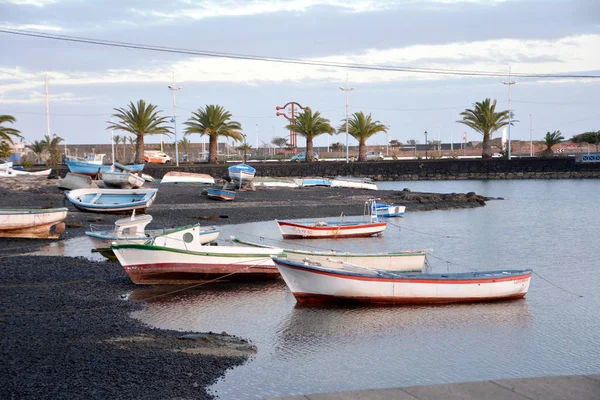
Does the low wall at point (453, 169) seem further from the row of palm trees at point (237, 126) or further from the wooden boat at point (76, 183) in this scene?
the wooden boat at point (76, 183)

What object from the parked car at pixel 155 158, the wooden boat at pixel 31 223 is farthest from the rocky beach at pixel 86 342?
the parked car at pixel 155 158

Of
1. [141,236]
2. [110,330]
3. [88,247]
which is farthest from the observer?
[88,247]

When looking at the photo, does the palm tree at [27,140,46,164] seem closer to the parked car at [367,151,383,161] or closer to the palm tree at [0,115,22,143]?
the palm tree at [0,115,22,143]

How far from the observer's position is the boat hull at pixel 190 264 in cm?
1978

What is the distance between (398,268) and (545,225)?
23.6m

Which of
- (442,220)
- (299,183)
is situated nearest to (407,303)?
(442,220)

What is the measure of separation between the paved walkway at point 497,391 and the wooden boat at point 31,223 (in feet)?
67.3

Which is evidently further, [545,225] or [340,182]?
[340,182]

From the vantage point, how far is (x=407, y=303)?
18.2 meters

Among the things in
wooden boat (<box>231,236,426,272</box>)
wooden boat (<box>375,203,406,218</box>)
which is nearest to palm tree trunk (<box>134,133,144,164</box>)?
wooden boat (<box>375,203,406,218</box>)

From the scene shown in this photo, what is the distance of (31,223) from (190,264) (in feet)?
33.4

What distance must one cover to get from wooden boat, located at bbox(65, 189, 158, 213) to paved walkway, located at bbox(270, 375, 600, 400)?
85.5 ft

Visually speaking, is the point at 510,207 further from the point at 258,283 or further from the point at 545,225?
the point at 258,283

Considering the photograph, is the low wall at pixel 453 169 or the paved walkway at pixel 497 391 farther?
the low wall at pixel 453 169
